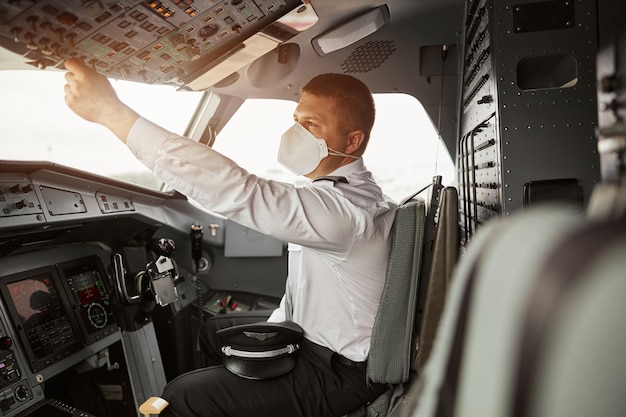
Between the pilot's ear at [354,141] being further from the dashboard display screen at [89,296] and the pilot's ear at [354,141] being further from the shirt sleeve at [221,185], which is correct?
the dashboard display screen at [89,296]

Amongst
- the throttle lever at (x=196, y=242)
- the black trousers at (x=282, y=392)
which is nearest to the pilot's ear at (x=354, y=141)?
the black trousers at (x=282, y=392)

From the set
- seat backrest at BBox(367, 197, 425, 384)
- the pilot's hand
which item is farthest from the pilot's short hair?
the pilot's hand

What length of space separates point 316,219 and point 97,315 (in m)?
1.58

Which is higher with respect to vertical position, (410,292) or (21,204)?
(21,204)

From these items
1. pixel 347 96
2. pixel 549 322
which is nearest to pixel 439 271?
pixel 347 96

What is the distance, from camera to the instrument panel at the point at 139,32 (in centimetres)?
147

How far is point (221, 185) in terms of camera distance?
144 centimetres

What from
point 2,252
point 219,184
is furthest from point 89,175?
point 219,184

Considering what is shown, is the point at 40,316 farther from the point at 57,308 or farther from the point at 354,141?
the point at 354,141

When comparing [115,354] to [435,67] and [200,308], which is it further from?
[435,67]

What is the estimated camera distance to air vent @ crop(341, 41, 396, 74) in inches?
110

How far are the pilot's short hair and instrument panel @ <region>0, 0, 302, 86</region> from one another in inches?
14.6

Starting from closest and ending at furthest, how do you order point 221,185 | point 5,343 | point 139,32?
point 221,185 → point 139,32 → point 5,343

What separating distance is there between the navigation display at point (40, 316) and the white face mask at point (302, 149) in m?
1.26
